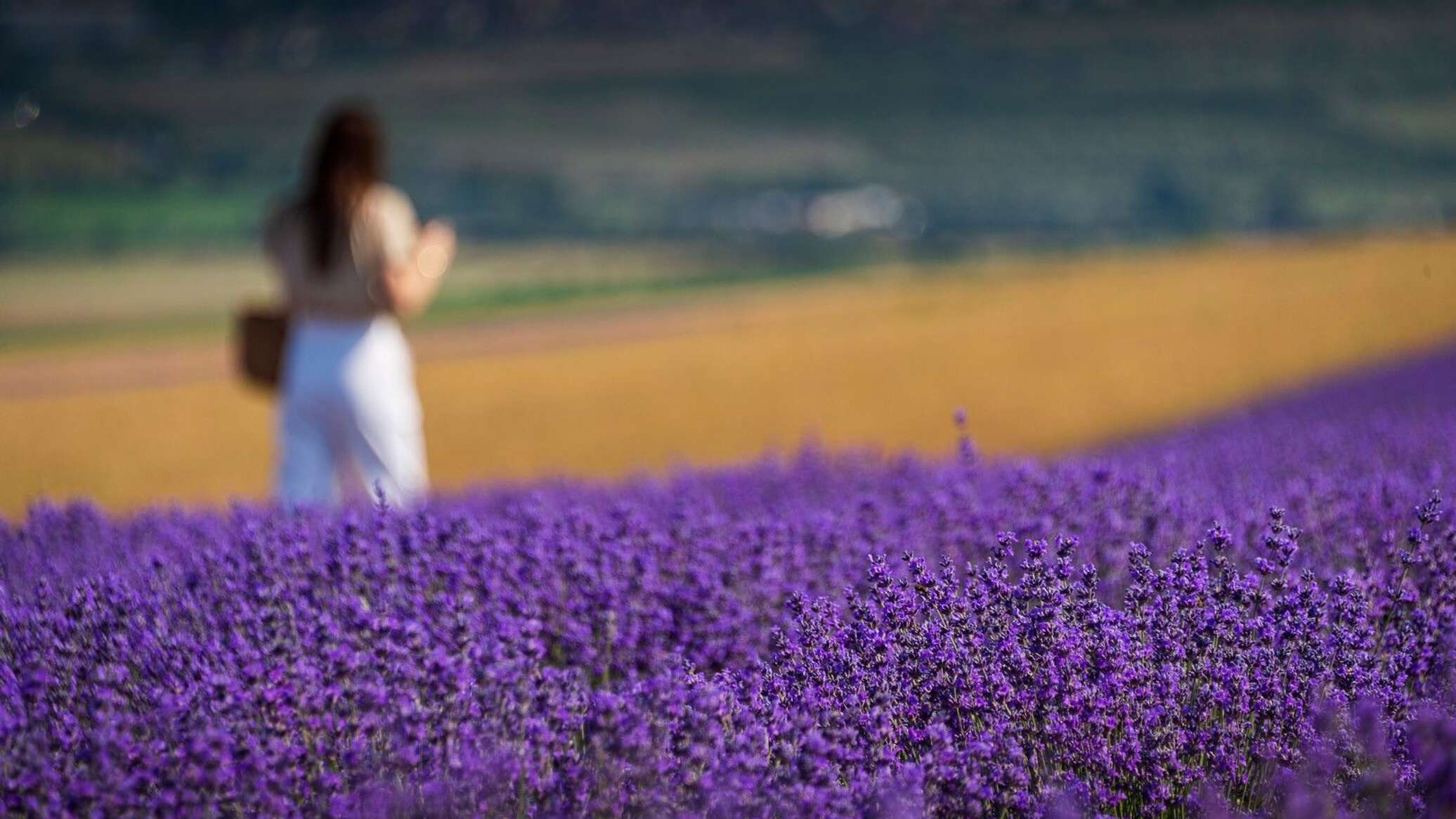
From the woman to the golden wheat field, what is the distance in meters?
1.05

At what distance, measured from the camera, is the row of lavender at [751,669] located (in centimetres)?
203

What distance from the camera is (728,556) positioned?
319cm

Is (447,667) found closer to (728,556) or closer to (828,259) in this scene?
(728,556)

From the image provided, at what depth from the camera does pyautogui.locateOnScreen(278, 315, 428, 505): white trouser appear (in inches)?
210

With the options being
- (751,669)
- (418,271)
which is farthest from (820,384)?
(751,669)

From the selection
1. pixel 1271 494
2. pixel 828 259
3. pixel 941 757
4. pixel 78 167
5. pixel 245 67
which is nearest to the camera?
pixel 941 757

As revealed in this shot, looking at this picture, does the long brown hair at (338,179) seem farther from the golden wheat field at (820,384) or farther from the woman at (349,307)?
the golden wheat field at (820,384)

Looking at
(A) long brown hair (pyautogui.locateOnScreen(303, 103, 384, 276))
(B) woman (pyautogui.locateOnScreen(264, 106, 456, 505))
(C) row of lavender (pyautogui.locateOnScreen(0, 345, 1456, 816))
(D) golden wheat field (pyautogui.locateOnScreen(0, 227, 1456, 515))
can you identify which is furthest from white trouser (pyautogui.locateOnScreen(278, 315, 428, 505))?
(C) row of lavender (pyautogui.locateOnScreen(0, 345, 1456, 816))

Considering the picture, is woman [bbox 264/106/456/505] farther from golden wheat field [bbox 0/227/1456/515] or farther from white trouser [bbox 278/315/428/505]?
golden wheat field [bbox 0/227/1456/515]

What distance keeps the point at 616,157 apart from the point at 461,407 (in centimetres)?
A: 15485

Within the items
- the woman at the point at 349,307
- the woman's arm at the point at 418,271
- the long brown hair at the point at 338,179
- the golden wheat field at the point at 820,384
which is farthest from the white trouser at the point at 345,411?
the golden wheat field at the point at 820,384

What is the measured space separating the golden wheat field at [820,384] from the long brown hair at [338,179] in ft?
4.56

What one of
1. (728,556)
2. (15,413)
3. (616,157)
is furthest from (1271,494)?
(616,157)

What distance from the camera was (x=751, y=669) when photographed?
275cm
